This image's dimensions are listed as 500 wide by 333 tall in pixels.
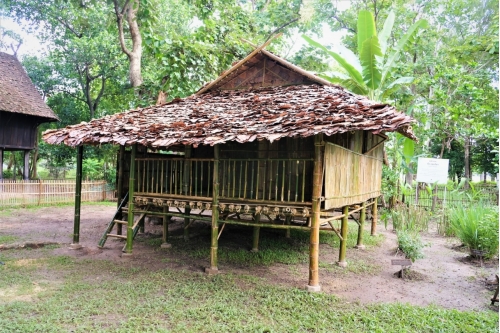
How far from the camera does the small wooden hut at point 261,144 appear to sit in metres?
5.52

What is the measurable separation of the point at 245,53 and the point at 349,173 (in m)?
8.88

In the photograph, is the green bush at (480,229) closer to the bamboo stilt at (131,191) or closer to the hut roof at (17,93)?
the bamboo stilt at (131,191)

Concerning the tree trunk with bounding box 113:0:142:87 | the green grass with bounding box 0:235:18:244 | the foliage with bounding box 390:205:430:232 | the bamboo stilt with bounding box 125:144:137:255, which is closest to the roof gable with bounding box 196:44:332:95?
the bamboo stilt with bounding box 125:144:137:255

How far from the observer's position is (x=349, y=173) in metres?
6.72

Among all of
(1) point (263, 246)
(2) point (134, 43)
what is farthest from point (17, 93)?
(1) point (263, 246)

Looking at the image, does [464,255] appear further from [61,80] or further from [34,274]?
[61,80]

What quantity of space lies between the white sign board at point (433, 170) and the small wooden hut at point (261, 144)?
3.76 m

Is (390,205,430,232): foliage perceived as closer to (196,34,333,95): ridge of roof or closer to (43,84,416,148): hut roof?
(43,84,416,148): hut roof

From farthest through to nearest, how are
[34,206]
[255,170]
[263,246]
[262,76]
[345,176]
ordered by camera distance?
[34,206], [262,76], [263,246], [255,170], [345,176]

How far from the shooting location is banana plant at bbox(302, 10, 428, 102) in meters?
9.28

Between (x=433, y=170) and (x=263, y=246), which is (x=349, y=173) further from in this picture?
(x=433, y=170)

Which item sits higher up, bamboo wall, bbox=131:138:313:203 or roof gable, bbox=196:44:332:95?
roof gable, bbox=196:44:332:95

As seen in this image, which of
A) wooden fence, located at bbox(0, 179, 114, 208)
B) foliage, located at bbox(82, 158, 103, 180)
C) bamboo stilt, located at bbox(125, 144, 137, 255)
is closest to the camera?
bamboo stilt, located at bbox(125, 144, 137, 255)

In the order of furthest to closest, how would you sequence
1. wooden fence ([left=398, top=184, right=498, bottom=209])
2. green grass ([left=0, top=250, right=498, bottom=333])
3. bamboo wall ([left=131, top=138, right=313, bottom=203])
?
wooden fence ([left=398, top=184, right=498, bottom=209]) → bamboo wall ([left=131, top=138, right=313, bottom=203]) → green grass ([left=0, top=250, right=498, bottom=333])
